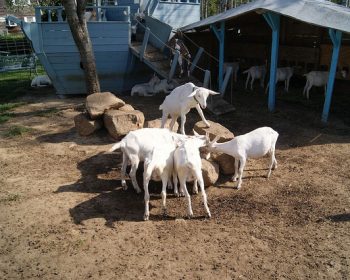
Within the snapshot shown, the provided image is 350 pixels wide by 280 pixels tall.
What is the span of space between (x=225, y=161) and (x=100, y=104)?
4.09m

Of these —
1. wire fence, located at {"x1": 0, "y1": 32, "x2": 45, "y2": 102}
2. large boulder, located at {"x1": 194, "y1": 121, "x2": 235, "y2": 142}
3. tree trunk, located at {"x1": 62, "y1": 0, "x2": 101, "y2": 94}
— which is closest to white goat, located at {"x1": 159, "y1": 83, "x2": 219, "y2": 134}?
large boulder, located at {"x1": 194, "y1": 121, "x2": 235, "y2": 142}

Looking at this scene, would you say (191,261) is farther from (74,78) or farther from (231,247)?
(74,78)

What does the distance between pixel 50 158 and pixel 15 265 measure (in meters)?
4.11

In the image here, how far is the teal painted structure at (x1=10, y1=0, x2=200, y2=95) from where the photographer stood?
1411 cm

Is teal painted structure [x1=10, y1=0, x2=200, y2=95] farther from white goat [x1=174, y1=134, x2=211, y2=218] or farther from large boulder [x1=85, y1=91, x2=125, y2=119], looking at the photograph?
white goat [x1=174, y1=134, x2=211, y2=218]

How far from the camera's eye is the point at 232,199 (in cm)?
677

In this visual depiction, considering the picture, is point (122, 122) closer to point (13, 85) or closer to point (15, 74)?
point (13, 85)

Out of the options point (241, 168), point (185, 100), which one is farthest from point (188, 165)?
point (185, 100)

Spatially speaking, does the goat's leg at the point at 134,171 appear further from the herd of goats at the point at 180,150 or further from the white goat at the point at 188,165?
the white goat at the point at 188,165

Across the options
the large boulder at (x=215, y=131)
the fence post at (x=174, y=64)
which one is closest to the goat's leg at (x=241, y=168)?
the large boulder at (x=215, y=131)

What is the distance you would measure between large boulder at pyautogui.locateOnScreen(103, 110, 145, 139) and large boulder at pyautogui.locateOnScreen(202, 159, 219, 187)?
116 inches

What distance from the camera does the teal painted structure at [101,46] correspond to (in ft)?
46.3

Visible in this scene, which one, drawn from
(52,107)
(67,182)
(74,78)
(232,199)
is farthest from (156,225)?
(74,78)

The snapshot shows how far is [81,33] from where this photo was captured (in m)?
11.7
